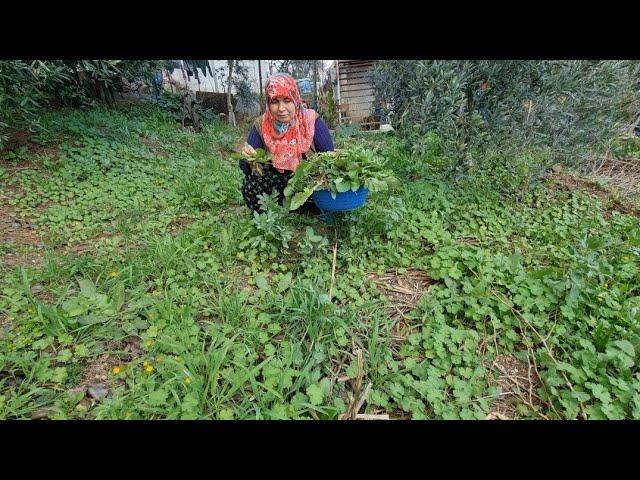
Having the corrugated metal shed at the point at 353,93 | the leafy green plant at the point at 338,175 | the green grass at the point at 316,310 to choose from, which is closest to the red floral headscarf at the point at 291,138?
the leafy green plant at the point at 338,175

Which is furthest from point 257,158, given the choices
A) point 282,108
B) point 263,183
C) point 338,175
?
point 338,175

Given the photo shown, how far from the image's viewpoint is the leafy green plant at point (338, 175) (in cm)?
235

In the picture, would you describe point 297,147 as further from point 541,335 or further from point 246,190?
point 541,335

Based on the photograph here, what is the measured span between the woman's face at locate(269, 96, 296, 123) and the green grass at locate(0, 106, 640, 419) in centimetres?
80

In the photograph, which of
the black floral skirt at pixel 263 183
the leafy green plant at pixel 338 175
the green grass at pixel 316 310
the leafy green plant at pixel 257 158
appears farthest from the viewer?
the black floral skirt at pixel 263 183

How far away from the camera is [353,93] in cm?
916

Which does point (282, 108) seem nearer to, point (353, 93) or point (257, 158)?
point (257, 158)

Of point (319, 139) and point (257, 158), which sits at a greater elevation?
point (319, 139)

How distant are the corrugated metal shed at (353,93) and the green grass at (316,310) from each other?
5.99m

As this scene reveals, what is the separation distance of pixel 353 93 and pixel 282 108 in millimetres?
7458

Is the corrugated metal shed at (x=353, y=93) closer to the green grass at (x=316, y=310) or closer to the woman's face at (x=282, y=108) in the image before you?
the green grass at (x=316, y=310)

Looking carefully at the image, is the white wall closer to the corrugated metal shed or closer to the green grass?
the corrugated metal shed

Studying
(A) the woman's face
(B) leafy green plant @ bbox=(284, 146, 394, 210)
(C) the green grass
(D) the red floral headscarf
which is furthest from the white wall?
(B) leafy green plant @ bbox=(284, 146, 394, 210)

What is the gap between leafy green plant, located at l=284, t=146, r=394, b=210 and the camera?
235cm
